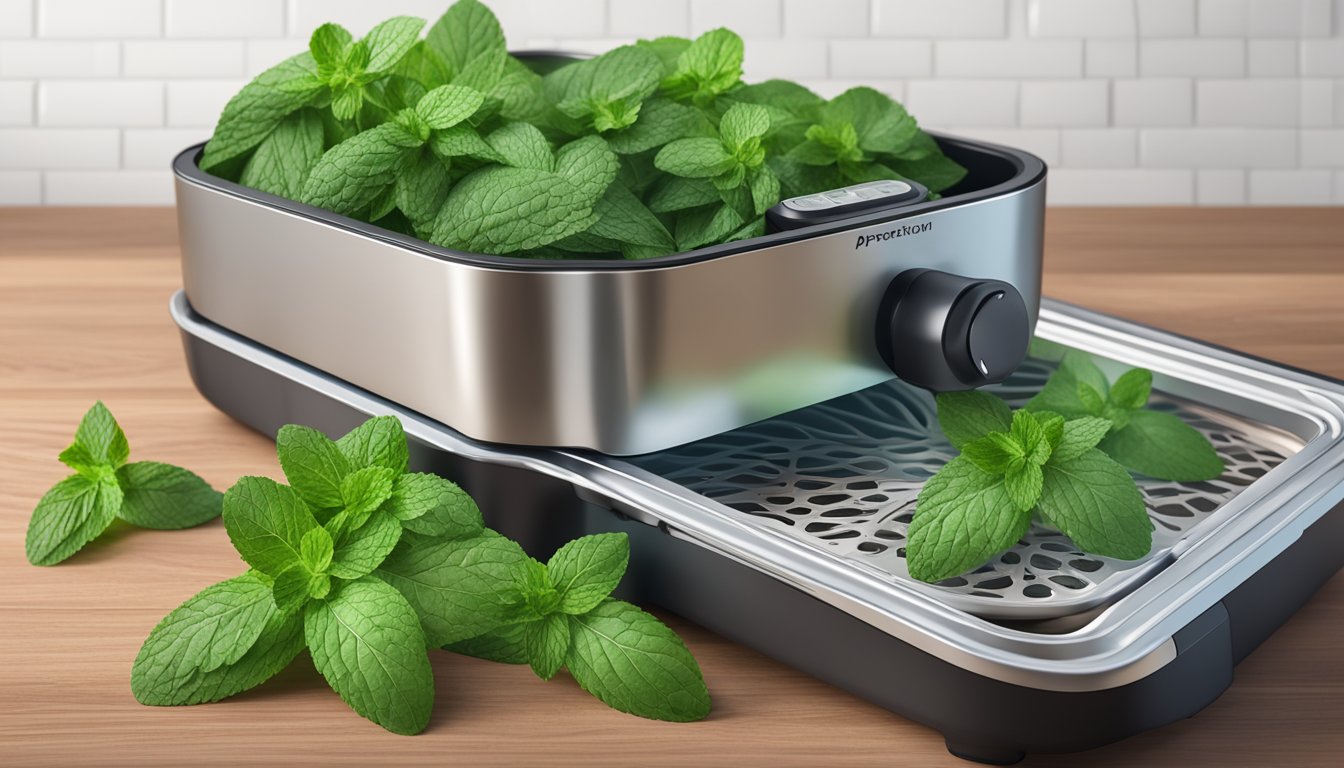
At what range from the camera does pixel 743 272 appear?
51cm

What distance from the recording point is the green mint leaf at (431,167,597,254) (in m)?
0.52

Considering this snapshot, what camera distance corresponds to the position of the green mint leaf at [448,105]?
55cm

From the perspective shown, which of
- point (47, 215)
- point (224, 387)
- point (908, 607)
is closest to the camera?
point (908, 607)

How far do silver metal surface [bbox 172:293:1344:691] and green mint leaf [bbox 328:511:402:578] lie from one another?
6cm

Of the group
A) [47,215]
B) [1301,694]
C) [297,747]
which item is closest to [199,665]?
[297,747]

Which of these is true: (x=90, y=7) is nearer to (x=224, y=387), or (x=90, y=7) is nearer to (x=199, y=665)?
(x=224, y=387)

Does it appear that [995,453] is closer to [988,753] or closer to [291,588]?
[988,753]

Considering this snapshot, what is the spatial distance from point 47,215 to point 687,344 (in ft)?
2.98

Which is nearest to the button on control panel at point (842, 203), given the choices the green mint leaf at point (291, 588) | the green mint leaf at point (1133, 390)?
the green mint leaf at point (1133, 390)

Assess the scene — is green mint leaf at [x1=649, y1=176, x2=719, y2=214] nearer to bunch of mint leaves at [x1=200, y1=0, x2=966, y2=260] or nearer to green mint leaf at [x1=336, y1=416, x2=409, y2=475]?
bunch of mint leaves at [x1=200, y1=0, x2=966, y2=260]

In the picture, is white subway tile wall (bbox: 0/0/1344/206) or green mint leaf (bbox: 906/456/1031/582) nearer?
green mint leaf (bbox: 906/456/1031/582)

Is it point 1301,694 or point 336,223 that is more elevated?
point 336,223

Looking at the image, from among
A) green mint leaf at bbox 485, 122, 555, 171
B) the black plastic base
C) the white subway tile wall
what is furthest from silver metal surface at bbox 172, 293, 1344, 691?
the white subway tile wall

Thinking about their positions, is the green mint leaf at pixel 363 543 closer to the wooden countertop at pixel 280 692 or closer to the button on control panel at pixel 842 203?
the wooden countertop at pixel 280 692
